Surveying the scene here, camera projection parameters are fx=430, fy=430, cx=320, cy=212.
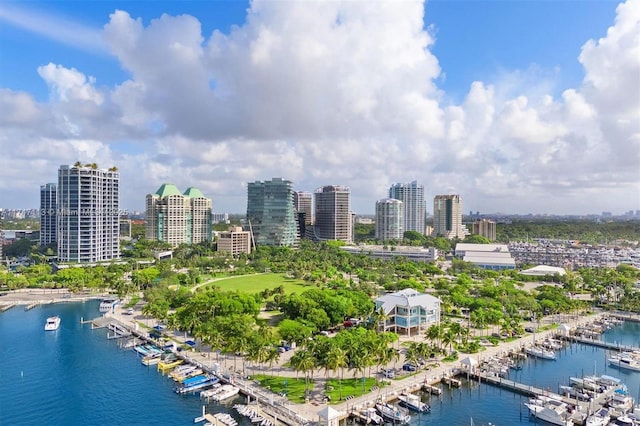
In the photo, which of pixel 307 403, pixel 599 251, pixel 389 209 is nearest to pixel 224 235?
pixel 389 209

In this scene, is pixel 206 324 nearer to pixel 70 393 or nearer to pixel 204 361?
pixel 204 361

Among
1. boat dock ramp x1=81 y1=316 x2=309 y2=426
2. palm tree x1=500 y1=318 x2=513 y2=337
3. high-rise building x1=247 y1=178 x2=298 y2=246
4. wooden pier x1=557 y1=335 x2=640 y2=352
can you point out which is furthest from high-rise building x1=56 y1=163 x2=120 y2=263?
wooden pier x1=557 y1=335 x2=640 y2=352

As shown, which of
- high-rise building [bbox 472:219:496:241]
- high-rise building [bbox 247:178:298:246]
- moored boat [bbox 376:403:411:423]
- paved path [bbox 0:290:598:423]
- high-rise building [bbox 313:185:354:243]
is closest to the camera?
moored boat [bbox 376:403:411:423]

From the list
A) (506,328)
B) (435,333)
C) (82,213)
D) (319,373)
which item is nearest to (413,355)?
(435,333)

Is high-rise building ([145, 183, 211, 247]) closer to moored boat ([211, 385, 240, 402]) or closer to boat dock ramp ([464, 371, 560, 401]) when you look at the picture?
moored boat ([211, 385, 240, 402])

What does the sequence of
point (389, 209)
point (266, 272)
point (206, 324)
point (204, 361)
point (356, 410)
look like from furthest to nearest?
point (389, 209) < point (266, 272) < point (206, 324) < point (204, 361) < point (356, 410)

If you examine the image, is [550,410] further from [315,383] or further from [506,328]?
[506,328]

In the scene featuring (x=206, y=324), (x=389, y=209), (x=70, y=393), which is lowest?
(x=70, y=393)
